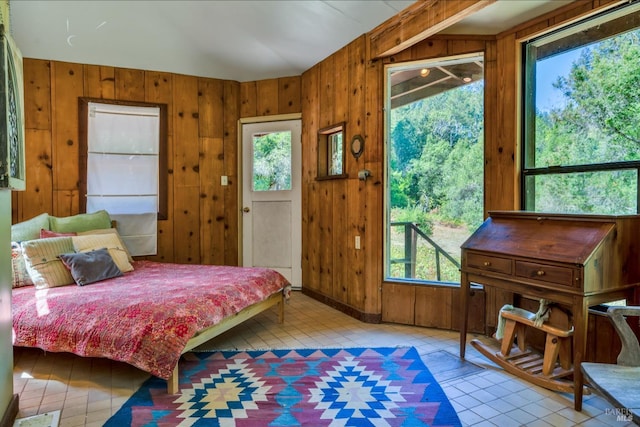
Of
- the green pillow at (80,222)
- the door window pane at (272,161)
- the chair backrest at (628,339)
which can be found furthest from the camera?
the door window pane at (272,161)

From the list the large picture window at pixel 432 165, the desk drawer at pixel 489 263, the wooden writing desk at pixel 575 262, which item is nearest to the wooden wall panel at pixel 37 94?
the large picture window at pixel 432 165

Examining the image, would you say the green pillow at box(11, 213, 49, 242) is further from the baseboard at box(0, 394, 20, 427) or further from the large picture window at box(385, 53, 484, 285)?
the large picture window at box(385, 53, 484, 285)

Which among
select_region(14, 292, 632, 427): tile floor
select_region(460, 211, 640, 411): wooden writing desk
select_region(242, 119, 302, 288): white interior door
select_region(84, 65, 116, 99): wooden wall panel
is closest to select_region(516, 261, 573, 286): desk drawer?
select_region(460, 211, 640, 411): wooden writing desk

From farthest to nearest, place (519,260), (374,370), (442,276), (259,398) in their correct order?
(442,276), (374,370), (519,260), (259,398)

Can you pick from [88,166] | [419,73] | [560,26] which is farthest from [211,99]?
[560,26]

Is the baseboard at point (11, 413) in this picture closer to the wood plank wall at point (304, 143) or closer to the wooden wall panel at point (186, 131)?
the wood plank wall at point (304, 143)

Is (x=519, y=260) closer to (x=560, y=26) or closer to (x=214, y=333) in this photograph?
(x=560, y=26)

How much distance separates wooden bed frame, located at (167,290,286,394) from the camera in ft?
7.23

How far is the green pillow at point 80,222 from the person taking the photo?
3.54 m

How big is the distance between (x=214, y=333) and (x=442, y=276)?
1.88 m

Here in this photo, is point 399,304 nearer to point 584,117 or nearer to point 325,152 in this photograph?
point 325,152

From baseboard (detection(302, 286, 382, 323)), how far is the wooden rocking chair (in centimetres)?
180

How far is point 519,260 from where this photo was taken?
2.32 m

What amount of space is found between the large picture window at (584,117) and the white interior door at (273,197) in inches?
96.7
